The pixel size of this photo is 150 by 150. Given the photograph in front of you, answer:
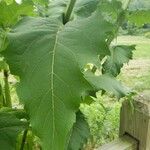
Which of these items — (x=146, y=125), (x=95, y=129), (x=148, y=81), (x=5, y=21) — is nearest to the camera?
(x=5, y=21)

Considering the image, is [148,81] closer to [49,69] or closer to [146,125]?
[146,125]

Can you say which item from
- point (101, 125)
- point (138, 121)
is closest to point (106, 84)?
point (138, 121)

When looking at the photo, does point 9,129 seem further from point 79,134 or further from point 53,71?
point 53,71

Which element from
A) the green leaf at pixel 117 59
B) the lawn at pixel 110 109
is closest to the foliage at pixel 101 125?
the lawn at pixel 110 109

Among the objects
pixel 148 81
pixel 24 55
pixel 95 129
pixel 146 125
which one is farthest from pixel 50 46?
pixel 148 81

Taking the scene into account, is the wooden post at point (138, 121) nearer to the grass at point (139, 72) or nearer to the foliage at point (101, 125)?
the foliage at point (101, 125)

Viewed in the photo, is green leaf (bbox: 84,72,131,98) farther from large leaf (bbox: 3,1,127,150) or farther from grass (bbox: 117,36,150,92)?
grass (bbox: 117,36,150,92)

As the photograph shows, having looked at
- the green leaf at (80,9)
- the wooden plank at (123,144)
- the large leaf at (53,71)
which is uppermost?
the green leaf at (80,9)
